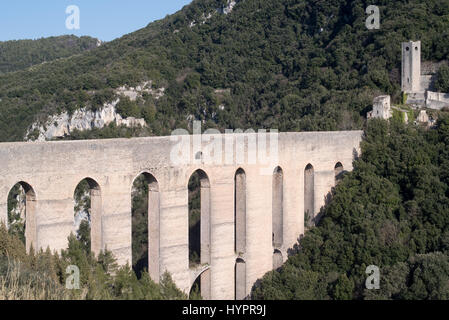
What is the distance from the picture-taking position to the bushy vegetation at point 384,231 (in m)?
18.1

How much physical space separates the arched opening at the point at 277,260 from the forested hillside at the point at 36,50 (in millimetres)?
66587

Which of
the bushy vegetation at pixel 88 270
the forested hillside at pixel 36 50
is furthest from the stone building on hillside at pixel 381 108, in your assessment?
the forested hillside at pixel 36 50

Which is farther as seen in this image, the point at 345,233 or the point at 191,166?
the point at 345,233

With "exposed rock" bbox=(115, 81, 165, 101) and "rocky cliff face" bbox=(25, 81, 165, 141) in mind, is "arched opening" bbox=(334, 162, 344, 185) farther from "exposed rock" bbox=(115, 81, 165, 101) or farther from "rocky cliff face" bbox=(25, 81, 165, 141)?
"exposed rock" bbox=(115, 81, 165, 101)

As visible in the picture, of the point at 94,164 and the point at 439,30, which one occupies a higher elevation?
the point at 439,30

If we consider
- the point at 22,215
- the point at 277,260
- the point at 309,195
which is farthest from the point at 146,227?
the point at 309,195

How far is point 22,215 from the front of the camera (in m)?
28.6

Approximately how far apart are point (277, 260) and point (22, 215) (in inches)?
546

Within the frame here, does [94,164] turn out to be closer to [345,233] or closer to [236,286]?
[236,286]

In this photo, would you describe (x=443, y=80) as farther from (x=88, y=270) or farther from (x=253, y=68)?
(x=88, y=270)

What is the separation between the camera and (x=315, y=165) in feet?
74.7
